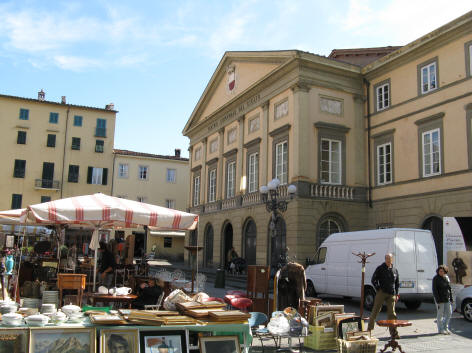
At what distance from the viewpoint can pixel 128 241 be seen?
1544cm

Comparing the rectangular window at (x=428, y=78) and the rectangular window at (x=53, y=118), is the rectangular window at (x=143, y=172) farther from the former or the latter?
the rectangular window at (x=428, y=78)

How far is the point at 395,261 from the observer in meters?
13.2

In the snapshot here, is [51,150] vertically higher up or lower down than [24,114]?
lower down

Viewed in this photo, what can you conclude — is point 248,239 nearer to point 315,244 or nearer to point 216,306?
point 315,244

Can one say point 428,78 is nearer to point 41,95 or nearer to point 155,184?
point 155,184

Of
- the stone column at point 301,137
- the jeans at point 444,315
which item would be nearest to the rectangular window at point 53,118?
the stone column at point 301,137

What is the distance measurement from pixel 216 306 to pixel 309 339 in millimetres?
2604

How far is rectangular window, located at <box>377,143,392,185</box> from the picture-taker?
2211 centimetres

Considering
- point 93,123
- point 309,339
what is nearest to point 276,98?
point 309,339

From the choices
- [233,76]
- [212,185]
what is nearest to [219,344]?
[233,76]

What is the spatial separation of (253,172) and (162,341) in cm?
2079

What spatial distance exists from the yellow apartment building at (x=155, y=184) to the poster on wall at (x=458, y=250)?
110ft

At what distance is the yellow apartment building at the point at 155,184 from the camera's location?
46219 mm

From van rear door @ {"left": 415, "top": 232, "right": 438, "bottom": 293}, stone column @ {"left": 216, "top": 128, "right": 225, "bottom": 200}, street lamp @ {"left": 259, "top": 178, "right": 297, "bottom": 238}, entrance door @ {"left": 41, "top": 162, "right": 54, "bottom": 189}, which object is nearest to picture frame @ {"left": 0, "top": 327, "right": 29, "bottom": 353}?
van rear door @ {"left": 415, "top": 232, "right": 438, "bottom": 293}
